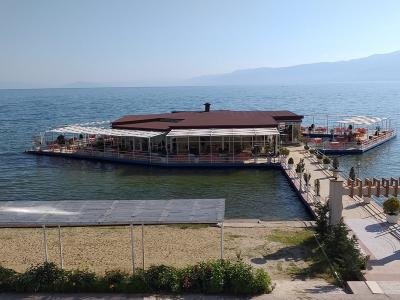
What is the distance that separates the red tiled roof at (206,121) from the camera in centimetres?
4366

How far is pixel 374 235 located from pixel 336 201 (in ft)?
8.74

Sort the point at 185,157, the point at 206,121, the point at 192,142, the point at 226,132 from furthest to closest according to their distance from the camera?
the point at 206,121, the point at 192,142, the point at 226,132, the point at 185,157

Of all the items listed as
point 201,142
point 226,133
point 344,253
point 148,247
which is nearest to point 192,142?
point 201,142

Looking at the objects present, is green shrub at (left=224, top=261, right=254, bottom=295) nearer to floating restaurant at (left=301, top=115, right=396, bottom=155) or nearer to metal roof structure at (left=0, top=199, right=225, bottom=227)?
metal roof structure at (left=0, top=199, right=225, bottom=227)

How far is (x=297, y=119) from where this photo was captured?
48812 mm

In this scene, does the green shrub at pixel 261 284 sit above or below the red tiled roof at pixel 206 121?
below

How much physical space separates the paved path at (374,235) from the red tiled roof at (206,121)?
1600 centimetres

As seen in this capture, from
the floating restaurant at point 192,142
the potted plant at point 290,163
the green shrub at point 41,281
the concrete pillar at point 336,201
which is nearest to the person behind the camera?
the green shrub at point 41,281

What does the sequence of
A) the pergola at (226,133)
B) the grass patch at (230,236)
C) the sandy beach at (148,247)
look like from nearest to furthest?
the sandy beach at (148,247)
the grass patch at (230,236)
the pergola at (226,133)

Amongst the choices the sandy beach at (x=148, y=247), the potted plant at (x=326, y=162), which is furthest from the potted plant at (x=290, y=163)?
the sandy beach at (x=148, y=247)

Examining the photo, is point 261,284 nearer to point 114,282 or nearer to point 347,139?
point 114,282

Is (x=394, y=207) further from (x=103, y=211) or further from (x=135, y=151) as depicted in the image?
(x=135, y=151)

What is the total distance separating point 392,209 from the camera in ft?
67.7

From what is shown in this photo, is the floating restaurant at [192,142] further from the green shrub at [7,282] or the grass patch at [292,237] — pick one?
the green shrub at [7,282]
